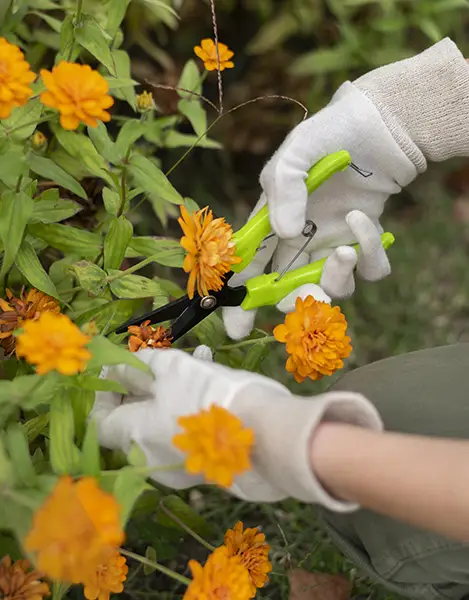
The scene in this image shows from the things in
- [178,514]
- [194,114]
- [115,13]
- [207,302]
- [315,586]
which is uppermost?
[115,13]

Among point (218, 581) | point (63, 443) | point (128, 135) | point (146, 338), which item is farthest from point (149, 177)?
point (218, 581)

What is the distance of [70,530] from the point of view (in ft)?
1.42

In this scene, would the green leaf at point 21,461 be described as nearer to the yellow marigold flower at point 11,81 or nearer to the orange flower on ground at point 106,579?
the orange flower on ground at point 106,579

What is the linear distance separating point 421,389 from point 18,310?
1.36 feet

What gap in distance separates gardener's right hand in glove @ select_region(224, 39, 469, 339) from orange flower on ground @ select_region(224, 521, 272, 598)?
0.22 meters

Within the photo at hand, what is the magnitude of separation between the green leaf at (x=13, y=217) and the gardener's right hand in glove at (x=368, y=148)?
24cm


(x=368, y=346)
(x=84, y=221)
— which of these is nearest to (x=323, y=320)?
(x=84, y=221)

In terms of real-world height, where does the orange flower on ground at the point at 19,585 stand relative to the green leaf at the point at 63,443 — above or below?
below

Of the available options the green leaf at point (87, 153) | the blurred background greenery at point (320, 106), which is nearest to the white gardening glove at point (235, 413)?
the green leaf at point (87, 153)

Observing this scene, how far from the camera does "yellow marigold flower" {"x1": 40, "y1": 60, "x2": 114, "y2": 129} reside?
57 cm

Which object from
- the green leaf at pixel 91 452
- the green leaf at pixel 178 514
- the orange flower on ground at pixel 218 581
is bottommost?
the green leaf at pixel 178 514

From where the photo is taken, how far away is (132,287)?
2.56 feet

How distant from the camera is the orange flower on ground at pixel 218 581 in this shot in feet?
1.97

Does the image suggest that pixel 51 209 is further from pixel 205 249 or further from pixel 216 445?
pixel 216 445
